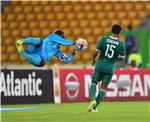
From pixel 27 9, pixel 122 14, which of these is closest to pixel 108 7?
pixel 122 14

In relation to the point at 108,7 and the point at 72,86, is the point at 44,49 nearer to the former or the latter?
the point at 72,86

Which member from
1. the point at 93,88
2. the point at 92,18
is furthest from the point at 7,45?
the point at 93,88

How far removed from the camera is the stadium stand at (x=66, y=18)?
90.7 ft

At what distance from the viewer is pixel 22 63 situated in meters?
26.6

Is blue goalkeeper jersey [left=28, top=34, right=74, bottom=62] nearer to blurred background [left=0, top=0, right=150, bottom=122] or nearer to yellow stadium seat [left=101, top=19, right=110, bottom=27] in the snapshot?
blurred background [left=0, top=0, right=150, bottom=122]

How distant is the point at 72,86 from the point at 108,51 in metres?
5.84

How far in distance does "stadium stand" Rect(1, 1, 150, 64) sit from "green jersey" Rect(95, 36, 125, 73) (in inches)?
472

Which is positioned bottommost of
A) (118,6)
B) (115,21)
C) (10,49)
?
(10,49)

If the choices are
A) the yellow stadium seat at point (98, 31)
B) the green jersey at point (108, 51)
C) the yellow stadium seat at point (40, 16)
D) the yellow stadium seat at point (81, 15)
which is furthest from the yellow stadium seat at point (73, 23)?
the green jersey at point (108, 51)

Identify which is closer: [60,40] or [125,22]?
[60,40]

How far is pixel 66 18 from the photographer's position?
2808cm

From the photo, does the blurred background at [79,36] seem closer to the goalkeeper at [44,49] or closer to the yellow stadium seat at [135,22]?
the yellow stadium seat at [135,22]

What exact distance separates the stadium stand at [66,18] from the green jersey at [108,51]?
39.4 feet

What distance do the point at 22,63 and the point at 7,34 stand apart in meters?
1.91
